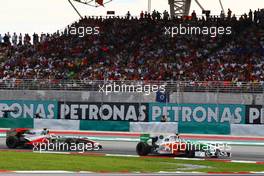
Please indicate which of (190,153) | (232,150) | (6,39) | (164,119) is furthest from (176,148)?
(6,39)

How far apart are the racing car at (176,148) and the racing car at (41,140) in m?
2.67

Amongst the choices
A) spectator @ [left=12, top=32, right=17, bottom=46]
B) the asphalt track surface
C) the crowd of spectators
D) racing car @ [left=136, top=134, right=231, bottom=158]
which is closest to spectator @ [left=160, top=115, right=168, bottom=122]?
the asphalt track surface

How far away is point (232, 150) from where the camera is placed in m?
27.1

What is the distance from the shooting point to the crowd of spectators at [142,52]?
3734 centimetres

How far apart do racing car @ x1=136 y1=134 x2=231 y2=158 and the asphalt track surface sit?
857mm

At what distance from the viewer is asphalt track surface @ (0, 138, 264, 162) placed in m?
24.5

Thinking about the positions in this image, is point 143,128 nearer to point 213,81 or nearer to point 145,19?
point 213,81

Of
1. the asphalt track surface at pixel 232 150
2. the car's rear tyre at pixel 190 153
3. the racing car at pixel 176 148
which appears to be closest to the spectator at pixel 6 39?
the asphalt track surface at pixel 232 150

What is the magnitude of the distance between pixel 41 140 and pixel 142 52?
16.8 metres

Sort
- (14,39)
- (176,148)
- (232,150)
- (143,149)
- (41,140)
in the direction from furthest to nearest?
(14,39) < (232,150) < (41,140) < (143,149) < (176,148)

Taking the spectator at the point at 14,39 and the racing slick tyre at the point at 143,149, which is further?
the spectator at the point at 14,39

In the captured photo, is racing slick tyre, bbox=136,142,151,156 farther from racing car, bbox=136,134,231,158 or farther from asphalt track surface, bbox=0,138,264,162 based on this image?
asphalt track surface, bbox=0,138,264,162

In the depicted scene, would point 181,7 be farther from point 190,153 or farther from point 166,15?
point 190,153

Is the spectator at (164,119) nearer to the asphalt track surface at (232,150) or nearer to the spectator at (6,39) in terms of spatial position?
the asphalt track surface at (232,150)
